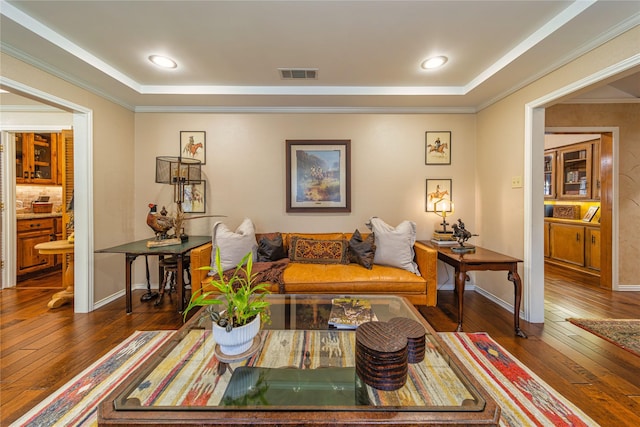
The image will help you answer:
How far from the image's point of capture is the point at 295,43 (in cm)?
225

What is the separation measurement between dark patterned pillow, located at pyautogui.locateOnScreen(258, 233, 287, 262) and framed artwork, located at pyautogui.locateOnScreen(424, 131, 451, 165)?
219cm

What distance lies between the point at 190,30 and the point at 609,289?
5556 mm

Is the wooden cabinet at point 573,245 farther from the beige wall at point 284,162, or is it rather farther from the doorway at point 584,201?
the beige wall at point 284,162

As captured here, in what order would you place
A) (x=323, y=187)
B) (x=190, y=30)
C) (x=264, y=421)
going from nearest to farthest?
1. (x=264, y=421)
2. (x=190, y=30)
3. (x=323, y=187)

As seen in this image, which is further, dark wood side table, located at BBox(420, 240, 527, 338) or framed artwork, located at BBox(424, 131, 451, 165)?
framed artwork, located at BBox(424, 131, 451, 165)

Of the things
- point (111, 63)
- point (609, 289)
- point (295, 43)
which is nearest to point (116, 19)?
point (111, 63)

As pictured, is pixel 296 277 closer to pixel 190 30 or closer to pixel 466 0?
pixel 190 30

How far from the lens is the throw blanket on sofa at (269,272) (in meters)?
2.62

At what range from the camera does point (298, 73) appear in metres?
2.75

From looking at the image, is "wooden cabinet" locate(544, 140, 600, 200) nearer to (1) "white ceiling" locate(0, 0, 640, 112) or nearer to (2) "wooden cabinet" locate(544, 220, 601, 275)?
(2) "wooden cabinet" locate(544, 220, 601, 275)

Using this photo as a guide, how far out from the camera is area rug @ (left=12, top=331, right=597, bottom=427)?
145 centimetres

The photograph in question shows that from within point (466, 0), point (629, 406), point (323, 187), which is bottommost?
point (629, 406)

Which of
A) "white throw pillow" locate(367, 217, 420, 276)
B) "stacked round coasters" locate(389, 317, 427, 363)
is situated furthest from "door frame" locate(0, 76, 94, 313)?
"stacked round coasters" locate(389, 317, 427, 363)

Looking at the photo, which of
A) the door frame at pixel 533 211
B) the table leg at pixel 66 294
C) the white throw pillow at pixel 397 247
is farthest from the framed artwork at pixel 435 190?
the table leg at pixel 66 294
